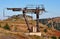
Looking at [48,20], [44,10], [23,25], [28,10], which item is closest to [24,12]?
[28,10]

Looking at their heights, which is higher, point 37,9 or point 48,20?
point 37,9

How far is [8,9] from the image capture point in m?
38.2

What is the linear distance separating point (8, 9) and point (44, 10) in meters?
5.76

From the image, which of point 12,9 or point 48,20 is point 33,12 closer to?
point 12,9

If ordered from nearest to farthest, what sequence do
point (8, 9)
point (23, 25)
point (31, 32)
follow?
point (31, 32) → point (8, 9) → point (23, 25)

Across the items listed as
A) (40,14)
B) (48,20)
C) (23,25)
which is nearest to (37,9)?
(40,14)

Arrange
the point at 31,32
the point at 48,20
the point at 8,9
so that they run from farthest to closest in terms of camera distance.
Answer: the point at 48,20, the point at 8,9, the point at 31,32

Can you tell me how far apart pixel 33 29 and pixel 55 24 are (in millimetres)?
47839

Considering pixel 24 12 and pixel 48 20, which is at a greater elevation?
pixel 24 12

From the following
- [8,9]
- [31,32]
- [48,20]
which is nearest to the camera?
[31,32]

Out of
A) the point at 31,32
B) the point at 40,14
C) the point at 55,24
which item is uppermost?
the point at 40,14

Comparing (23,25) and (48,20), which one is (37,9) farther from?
(48,20)

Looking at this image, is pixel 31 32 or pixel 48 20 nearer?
pixel 31 32

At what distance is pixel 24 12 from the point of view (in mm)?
37219
